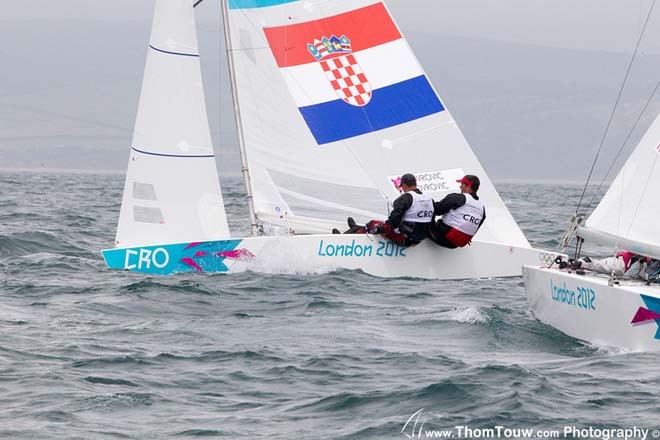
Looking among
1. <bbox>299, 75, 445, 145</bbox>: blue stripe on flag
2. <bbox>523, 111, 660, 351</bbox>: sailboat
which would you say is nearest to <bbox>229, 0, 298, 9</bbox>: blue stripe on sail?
<bbox>299, 75, 445, 145</bbox>: blue stripe on flag

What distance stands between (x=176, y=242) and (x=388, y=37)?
3.10 meters

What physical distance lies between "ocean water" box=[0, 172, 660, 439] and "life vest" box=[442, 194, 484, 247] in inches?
18.9

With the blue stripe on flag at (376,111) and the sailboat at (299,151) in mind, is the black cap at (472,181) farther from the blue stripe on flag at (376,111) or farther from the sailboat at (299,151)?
the blue stripe on flag at (376,111)

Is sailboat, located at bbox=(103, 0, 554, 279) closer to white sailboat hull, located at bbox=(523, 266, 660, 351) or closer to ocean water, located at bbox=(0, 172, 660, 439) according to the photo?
ocean water, located at bbox=(0, 172, 660, 439)

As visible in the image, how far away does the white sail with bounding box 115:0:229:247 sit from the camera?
40.7 feet

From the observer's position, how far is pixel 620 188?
842 centimetres

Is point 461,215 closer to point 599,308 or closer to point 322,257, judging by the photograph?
point 322,257

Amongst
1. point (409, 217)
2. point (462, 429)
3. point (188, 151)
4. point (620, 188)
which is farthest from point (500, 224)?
point (462, 429)

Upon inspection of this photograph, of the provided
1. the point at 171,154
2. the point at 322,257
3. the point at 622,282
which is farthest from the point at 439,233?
the point at 622,282

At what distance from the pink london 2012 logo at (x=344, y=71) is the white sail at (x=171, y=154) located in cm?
137

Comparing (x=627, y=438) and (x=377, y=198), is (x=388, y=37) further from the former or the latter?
(x=627, y=438)

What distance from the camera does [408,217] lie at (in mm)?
11859

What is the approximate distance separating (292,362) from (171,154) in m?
5.18

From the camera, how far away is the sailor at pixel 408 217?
11.8 metres
